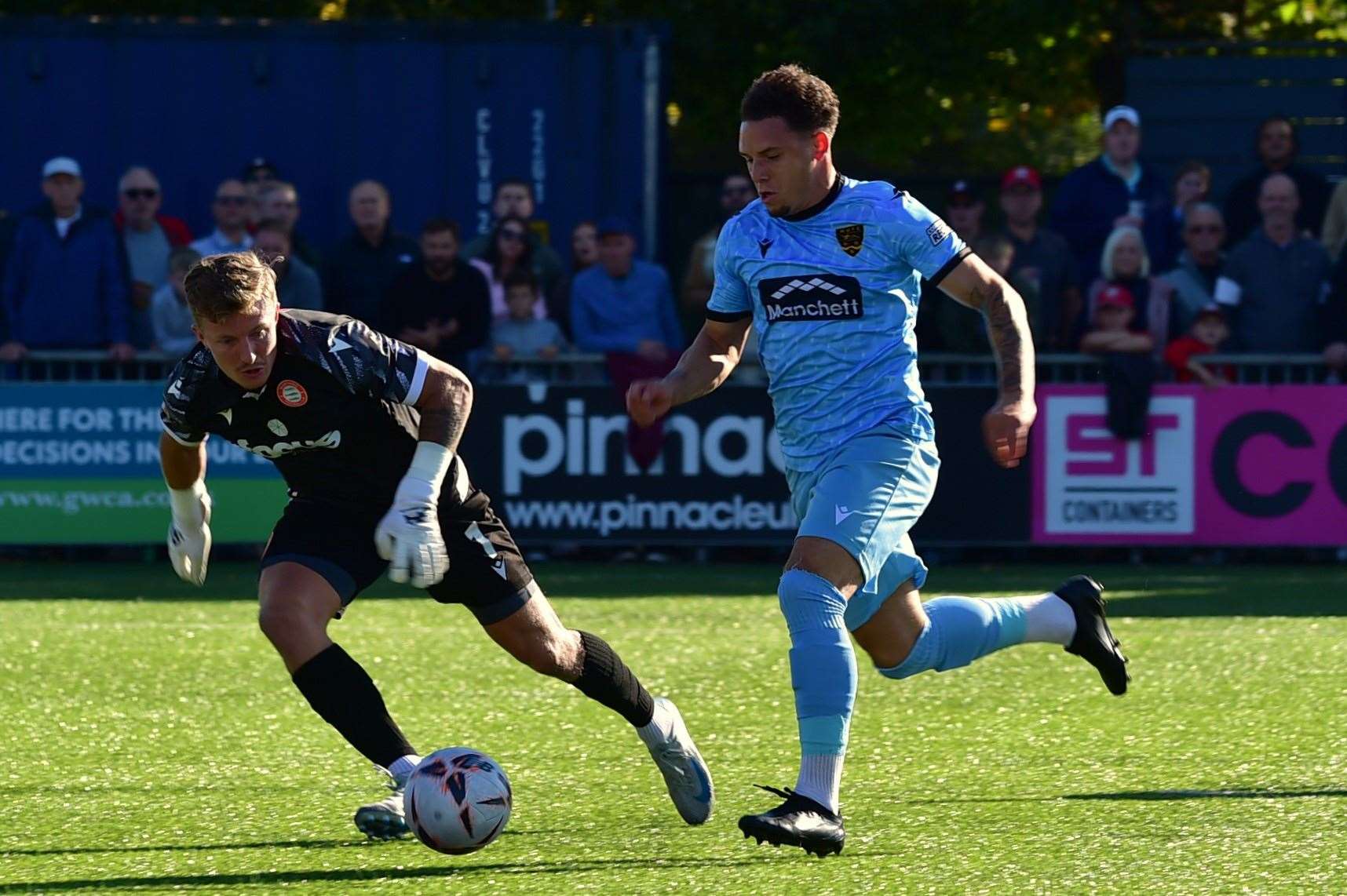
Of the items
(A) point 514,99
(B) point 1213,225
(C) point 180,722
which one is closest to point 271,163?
(A) point 514,99

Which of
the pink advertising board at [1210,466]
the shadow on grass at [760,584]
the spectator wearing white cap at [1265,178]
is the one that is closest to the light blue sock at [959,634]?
the shadow on grass at [760,584]

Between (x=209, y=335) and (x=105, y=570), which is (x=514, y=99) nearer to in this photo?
(x=105, y=570)

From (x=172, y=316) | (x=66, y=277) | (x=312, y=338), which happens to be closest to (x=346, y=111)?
(x=172, y=316)

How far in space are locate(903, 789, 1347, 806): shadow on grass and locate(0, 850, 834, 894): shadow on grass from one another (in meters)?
0.76

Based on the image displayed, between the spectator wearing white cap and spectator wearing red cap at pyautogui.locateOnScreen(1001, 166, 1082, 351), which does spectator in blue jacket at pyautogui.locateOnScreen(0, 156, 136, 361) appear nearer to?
spectator wearing red cap at pyautogui.locateOnScreen(1001, 166, 1082, 351)

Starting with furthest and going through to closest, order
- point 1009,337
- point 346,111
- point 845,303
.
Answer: point 346,111, point 845,303, point 1009,337

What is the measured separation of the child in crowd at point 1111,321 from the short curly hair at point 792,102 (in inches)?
271

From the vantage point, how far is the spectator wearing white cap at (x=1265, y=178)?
13.0m

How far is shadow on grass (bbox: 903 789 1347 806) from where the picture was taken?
6113 millimetres

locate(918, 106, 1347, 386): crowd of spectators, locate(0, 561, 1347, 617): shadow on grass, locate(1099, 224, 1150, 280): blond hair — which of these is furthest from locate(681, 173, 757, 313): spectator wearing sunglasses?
locate(1099, 224, 1150, 280): blond hair

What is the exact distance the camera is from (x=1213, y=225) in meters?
12.5

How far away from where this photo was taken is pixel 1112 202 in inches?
515

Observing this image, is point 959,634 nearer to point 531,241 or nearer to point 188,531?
point 188,531

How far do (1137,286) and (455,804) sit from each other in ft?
26.3
